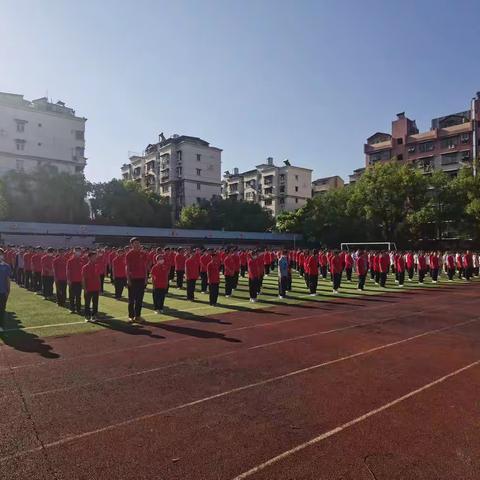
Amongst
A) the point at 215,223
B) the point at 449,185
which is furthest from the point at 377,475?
the point at 215,223

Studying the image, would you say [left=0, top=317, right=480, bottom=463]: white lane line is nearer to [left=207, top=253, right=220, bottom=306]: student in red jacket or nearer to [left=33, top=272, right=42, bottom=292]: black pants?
[left=207, top=253, right=220, bottom=306]: student in red jacket

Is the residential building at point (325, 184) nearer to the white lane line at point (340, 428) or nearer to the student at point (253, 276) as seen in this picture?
the student at point (253, 276)

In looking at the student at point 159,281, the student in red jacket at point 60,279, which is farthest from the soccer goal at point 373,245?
the student in red jacket at point 60,279

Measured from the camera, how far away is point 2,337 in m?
9.72

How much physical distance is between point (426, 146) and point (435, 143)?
4.47 ft

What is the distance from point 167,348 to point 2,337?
371 cm

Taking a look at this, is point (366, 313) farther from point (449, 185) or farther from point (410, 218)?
point (449, 185)

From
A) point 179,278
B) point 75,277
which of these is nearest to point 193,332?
point 75,277

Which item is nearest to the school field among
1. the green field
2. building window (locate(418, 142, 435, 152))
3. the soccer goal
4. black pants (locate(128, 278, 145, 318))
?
the green field

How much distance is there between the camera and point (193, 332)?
1033cm

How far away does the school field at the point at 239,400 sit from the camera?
4.35 metres

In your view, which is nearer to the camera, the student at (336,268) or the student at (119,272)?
the student at (119,272)

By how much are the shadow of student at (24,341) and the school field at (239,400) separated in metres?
0.06

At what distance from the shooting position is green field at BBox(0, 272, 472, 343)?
35.2 feet
